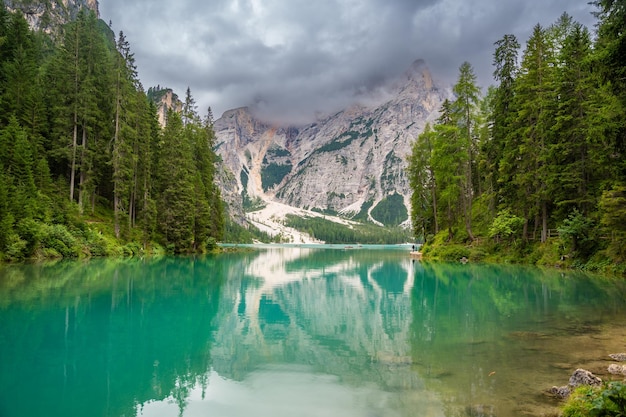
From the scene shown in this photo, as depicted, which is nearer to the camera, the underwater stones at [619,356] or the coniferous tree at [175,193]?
the underwater stones at [619,356]

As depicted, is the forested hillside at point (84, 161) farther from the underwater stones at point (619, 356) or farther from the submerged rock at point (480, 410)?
the underwater stones at point (619, 356)

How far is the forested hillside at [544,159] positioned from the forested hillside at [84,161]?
34.9 meters

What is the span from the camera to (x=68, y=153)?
42.0m

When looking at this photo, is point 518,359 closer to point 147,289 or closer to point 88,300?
point 88,300

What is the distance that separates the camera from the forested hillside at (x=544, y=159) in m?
24.8

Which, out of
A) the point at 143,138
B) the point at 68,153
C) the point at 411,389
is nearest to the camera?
the point at 411,389

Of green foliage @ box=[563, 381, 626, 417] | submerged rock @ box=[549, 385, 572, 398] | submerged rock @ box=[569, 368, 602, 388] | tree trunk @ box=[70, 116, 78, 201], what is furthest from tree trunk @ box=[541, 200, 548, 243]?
tree trunk @ box=[70, 116, 78, 201]

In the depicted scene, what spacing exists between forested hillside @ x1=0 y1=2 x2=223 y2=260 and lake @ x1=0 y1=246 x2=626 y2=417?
18793 millimetres

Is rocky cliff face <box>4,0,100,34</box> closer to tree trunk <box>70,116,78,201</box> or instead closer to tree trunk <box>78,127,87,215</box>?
tree trunk <box>70,116,78,201</box>

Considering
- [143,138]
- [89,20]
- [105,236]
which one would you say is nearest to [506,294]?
[105,236]

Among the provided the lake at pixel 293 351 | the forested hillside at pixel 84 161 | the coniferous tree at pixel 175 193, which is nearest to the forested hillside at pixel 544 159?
the lake at pixel 293 351

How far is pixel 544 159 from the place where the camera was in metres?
32.0

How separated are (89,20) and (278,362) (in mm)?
53994

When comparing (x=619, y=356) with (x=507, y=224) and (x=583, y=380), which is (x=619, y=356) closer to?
(x=583, y=380)
